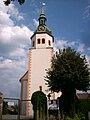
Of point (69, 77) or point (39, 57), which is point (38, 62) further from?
point (69, 77)

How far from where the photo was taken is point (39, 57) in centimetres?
3184

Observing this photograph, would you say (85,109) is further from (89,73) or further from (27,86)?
(27,86)

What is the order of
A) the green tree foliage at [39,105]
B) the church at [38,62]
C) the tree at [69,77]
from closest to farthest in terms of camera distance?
the green tree foliage at [39,105]
the tree at [69,77]
the church at [38,62]

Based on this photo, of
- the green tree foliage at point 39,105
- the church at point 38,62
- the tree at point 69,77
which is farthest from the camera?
the church at point 38,62

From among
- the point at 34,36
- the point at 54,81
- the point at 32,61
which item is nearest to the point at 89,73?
the point at 54,81

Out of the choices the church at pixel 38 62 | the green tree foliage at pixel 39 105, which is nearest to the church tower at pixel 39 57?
the church at pixel 38 62

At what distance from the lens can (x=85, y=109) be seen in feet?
72.2

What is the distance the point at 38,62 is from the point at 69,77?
11742 mm

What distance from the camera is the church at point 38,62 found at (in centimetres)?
2975

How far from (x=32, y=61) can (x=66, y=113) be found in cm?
1330

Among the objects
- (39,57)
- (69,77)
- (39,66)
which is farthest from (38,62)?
(69,77)

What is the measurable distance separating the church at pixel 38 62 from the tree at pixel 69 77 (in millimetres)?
7445

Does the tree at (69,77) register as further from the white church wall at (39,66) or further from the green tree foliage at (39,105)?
the white church wall at (39,66)

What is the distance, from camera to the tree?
2052cm
